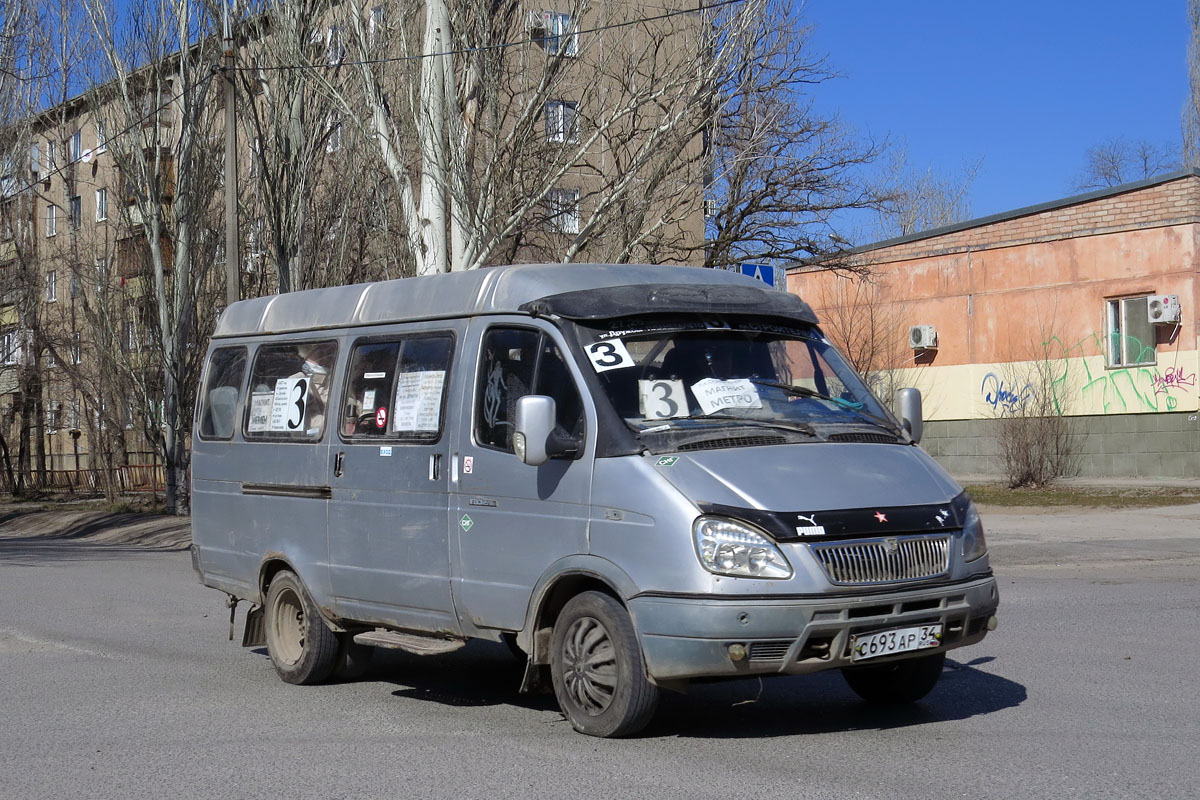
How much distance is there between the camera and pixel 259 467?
9.12m

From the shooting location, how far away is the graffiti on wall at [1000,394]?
97.9ft

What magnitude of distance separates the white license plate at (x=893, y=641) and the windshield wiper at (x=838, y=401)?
3.93 feet

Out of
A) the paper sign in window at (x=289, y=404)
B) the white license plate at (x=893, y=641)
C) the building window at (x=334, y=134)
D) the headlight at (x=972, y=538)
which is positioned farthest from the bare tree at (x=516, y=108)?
the white license plate at (x=893, y=641)

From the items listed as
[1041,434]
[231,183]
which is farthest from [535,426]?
[1041,434]

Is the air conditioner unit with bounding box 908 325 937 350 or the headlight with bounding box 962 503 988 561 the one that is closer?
the headlight with bounding box 962 503 988 561

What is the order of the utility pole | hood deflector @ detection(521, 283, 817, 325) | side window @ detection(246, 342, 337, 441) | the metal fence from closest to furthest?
hood deflector @ detection(521, 283, 817, 325) → side window @ detection(246, 342, 337, 441) → the utility pole → the metal fence

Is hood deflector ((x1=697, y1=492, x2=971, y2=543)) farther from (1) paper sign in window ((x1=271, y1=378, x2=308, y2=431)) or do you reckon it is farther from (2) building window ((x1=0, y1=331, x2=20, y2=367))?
(2) building window ((x1=0, y1=331, x2=20, y2=367))

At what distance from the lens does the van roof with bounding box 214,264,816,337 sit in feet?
23.9

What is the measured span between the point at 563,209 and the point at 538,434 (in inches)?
624

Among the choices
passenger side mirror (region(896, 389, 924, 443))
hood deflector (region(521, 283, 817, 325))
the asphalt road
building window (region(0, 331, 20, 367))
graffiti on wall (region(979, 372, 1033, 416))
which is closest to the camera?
the asphalt road

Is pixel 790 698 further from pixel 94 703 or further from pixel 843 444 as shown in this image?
pixel 94 703

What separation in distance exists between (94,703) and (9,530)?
73.8 ft

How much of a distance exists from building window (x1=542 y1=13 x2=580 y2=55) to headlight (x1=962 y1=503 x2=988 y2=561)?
13.5 m

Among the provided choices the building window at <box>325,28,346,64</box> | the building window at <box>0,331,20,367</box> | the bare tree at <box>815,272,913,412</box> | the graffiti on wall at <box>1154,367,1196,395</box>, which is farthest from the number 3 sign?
the building window at <box>0,331,20,367</box>
